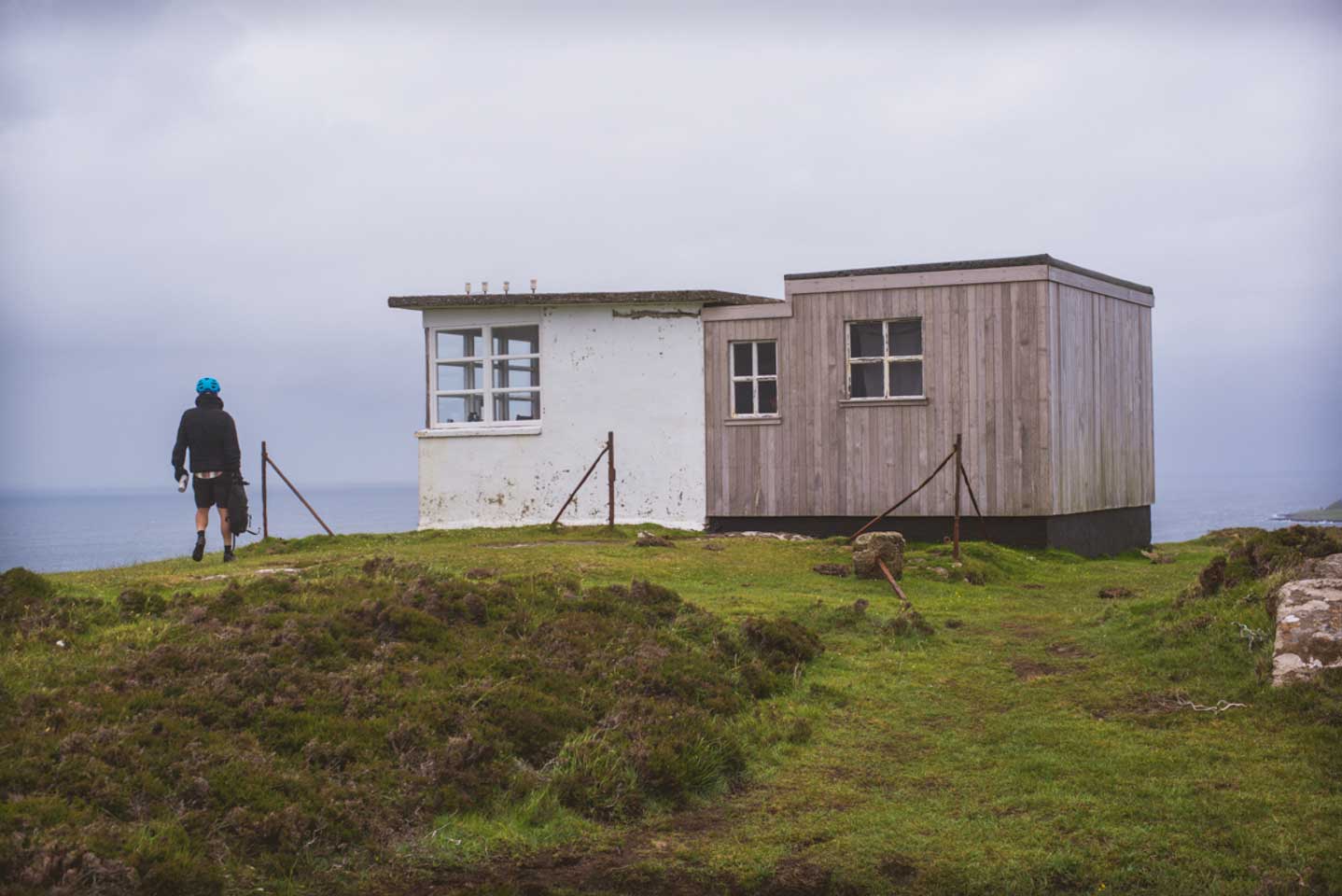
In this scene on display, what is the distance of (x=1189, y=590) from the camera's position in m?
11.1

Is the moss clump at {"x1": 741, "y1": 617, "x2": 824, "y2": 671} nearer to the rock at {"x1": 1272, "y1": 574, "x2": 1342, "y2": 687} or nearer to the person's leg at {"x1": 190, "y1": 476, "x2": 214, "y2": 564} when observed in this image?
the rock at {"x1": 1272, "y1": 574, "x2": 1342, "y2": 687}

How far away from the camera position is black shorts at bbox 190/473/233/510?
15.6 m

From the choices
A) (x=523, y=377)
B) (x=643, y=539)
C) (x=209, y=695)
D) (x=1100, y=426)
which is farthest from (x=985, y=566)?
(x=209, y=695)

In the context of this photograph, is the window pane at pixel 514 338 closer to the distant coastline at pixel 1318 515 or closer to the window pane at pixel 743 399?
the window pane at pixel 743 399

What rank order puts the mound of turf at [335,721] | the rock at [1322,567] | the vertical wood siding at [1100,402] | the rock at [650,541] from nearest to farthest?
the mound of turf at [335,721], the rock at [1322,567], the rock at [650,541], the vertical wood siding at [1100,402]

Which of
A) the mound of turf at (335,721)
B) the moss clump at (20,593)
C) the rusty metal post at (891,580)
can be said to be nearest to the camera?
the mound of turf at (335,721)

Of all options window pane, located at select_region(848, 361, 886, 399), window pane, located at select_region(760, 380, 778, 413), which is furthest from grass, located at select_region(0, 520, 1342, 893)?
window pane, located at select_region(760, 380, 778, 413)

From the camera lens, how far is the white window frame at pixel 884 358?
19.4 meters

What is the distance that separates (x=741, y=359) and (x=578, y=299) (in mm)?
2977

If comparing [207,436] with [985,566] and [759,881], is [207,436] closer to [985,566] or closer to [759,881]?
[985,566]

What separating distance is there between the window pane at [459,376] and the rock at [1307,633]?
15.6 m

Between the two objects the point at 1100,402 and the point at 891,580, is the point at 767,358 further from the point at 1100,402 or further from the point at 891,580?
the point at 891,580

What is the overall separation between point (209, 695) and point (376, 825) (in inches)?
62.7

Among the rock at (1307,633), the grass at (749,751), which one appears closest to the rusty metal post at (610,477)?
the grass at (749,751)
